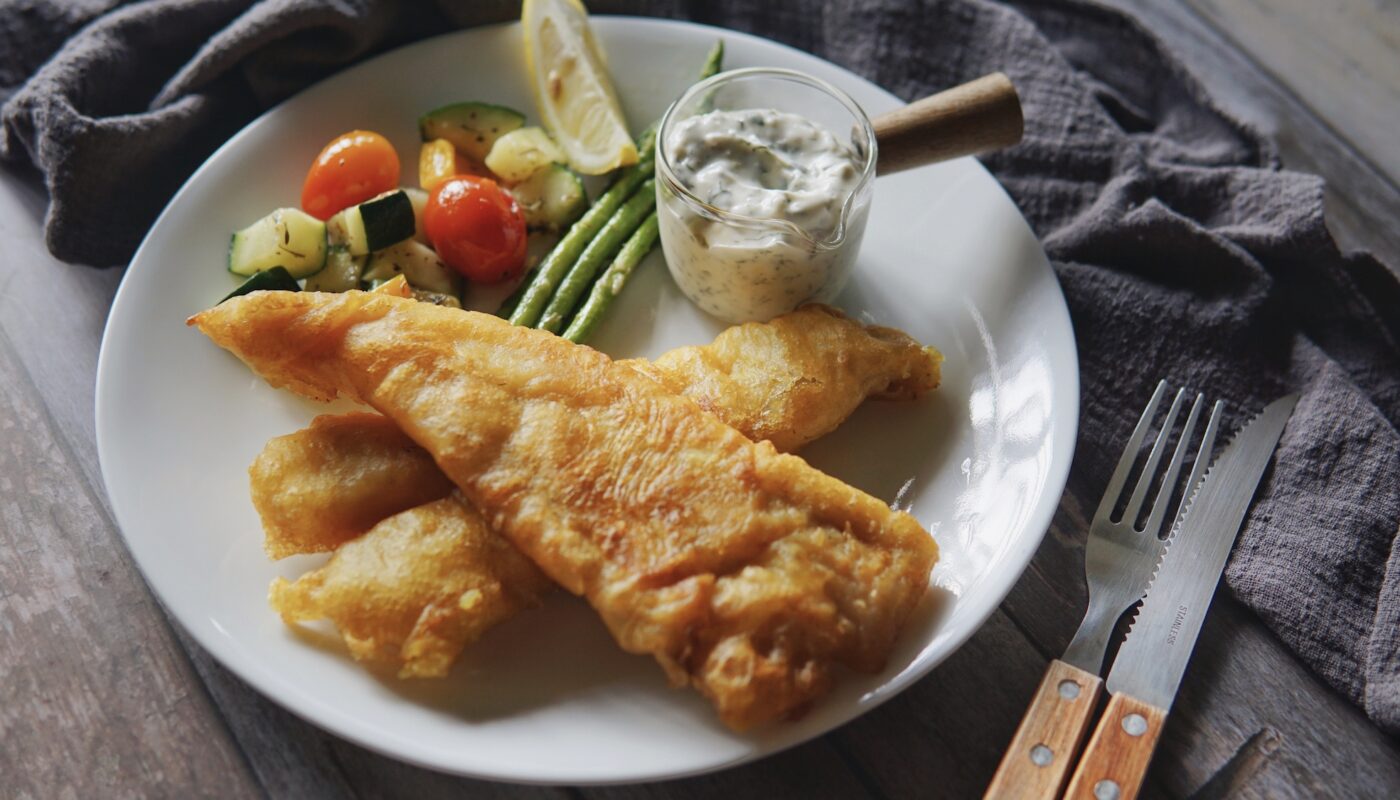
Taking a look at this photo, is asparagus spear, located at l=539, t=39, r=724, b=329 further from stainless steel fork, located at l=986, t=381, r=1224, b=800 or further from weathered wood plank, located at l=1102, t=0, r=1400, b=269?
weathered wood plank, located at l=1102, t=0, r=1400, b=269

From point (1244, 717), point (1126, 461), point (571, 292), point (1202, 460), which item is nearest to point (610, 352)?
point (571, 292)

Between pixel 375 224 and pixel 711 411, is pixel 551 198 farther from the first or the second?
pixel 711 411

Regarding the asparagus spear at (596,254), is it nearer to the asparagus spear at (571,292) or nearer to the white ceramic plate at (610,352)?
the asparagus spear at (571,292)

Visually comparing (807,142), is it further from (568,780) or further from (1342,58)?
(1342,58)

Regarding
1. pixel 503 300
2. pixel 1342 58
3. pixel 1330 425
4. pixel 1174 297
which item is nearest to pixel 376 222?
pixel 503 300

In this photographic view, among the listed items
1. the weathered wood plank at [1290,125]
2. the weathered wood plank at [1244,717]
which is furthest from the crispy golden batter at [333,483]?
the weathered wood plank at [1290,125]
